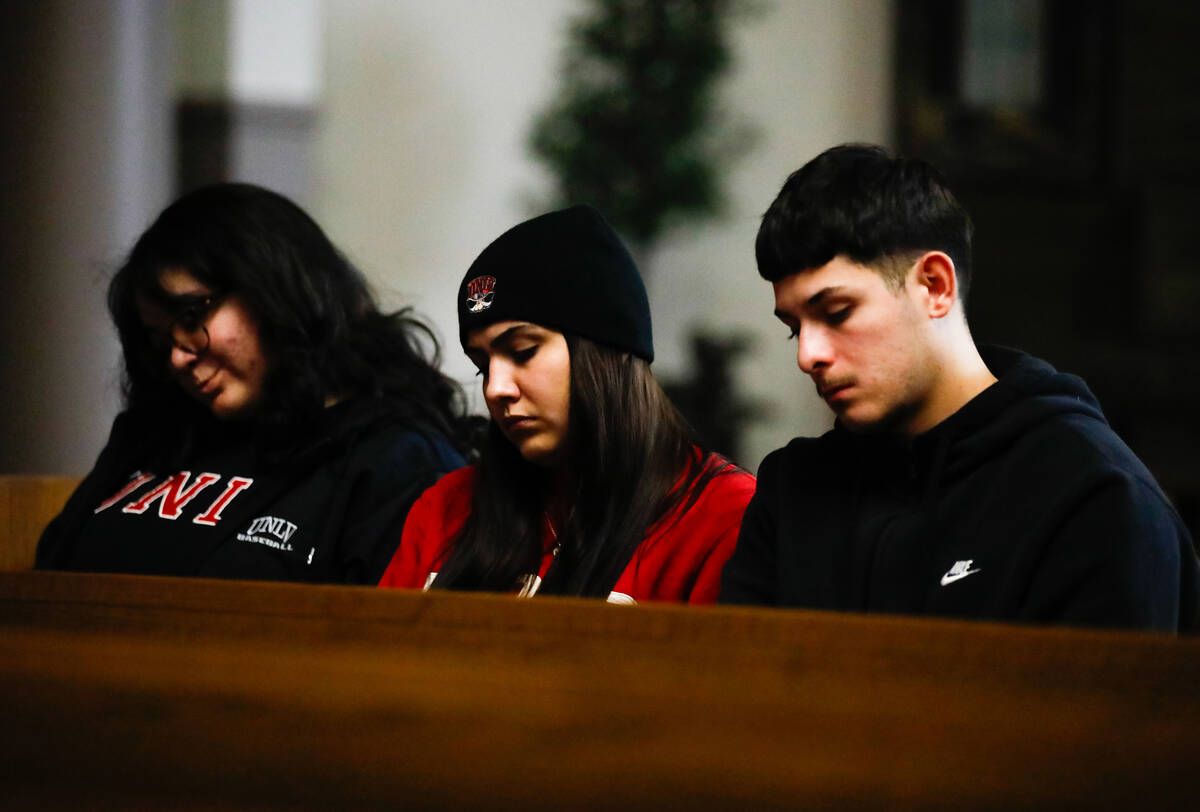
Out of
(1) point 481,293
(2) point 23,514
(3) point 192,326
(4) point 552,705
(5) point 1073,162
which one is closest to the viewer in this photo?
(4) point 552,705

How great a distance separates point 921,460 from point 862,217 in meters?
0.29

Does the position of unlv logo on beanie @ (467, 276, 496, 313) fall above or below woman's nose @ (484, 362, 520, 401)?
above

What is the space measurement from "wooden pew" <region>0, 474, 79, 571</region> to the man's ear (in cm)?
179

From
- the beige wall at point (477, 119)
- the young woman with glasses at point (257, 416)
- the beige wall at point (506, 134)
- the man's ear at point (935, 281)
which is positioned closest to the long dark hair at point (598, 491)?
the young woman with glasses at point (257, 416)

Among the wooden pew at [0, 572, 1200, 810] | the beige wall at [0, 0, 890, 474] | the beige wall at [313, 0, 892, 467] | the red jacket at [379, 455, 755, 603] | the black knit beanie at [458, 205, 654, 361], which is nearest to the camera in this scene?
the wooden pew at [0, 572, 1200, 810]

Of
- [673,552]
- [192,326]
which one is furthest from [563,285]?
[192,326]

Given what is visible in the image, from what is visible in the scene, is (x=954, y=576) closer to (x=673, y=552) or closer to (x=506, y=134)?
(x=673, y=552)

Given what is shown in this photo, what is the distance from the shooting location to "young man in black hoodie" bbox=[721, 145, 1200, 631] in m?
1.15

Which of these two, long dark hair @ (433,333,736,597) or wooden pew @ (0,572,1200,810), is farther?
long dark hair @ (433,333,736,597)

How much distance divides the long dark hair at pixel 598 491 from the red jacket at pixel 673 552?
16 millimetres

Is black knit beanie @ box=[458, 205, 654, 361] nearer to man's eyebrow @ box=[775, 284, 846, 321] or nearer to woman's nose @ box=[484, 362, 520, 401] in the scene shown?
woman's nose @ box=[484, 362, 520, 401]

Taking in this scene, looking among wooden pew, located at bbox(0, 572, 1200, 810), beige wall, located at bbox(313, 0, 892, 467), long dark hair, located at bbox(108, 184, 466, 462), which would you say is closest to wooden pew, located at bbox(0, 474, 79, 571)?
long dark hair, located at bbox(108, 184, 466, 462)

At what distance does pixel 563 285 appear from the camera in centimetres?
162

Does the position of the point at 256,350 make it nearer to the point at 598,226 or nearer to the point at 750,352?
the point at 598,226
